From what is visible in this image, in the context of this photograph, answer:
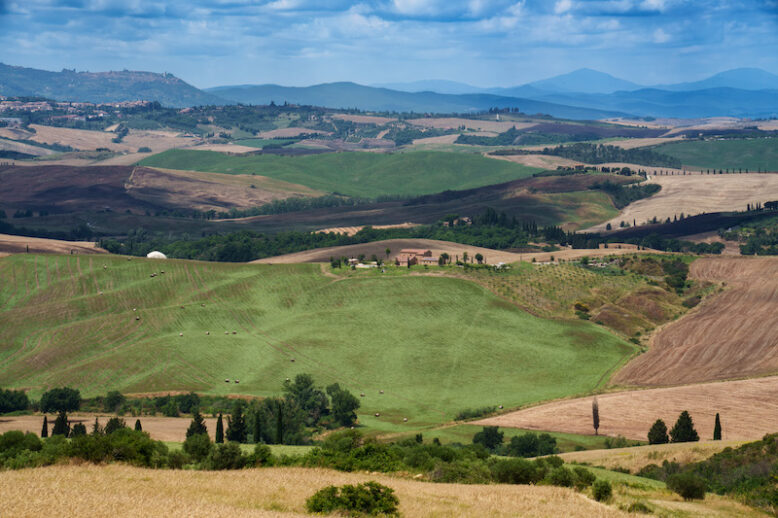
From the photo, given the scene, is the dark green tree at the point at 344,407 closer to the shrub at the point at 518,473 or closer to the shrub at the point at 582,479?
the shrub at the point at 518,473

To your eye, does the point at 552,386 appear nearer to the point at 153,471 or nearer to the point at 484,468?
the point at 484,468

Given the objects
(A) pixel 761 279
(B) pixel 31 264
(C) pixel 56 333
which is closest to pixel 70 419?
(C) pixel 56 333

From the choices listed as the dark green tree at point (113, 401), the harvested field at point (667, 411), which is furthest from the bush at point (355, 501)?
the dark green tree at point (113, 401)

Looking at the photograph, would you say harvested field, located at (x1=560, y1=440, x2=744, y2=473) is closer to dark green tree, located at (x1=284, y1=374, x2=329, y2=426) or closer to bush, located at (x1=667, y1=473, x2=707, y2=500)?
bush, located at (x1=667, y1=473, x2=707, y2=500)

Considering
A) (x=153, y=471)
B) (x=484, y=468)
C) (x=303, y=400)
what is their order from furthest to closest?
(x=303, y=400) → (x=484, y=468) → (x=153, y=471)

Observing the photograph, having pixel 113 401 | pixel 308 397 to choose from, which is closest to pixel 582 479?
pixel 308 397

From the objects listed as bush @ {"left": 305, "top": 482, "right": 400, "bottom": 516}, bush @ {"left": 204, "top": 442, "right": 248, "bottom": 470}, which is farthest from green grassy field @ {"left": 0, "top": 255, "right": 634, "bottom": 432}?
bush @ {"left": 305, "top": 482, "right": 400, "bottom": 516}

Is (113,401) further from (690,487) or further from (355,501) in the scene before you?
(690,487)
